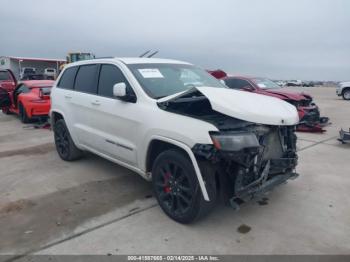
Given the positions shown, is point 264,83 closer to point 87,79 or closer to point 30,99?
point 87,79

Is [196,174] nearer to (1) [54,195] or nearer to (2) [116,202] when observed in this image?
(2) [116,202]

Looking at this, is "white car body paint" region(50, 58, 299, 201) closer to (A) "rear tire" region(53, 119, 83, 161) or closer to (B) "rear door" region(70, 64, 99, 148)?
(B) "rear door" region(70, 64, 99, 148)

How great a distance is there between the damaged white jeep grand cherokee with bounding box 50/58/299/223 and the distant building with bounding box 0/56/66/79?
33696 mm

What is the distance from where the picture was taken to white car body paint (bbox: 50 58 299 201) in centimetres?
333

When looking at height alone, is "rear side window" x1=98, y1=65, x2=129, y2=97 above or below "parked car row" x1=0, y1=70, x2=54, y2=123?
→ above

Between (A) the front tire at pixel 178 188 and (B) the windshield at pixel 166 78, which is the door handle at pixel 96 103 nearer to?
(B) the windshield at pixel 166 78

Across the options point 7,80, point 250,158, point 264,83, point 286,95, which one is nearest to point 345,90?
point 264,83

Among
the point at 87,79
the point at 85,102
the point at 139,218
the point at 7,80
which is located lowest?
the point at 139,218

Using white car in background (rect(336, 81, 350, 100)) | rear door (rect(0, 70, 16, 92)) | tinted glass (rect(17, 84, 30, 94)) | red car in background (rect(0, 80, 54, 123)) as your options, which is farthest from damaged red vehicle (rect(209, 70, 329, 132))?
white car in background (rect(336, 81, 350, 100))

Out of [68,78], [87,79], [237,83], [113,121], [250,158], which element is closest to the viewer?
[250,158]

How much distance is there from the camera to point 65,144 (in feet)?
19.5

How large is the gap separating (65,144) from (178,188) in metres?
3.15

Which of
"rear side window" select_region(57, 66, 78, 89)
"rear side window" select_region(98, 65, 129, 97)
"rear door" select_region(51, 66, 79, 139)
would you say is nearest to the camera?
"rear side window" select_region(98, 65, 129, 97)

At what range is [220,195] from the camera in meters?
3.49
